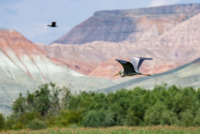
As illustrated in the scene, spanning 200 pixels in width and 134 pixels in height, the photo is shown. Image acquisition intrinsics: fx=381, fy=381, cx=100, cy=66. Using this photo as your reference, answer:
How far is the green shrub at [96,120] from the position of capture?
79.4m

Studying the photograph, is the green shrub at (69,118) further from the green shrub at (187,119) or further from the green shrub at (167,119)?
the green shrub at (187,119)

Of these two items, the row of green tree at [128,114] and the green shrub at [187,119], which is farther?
the row of green tree at [128,114]

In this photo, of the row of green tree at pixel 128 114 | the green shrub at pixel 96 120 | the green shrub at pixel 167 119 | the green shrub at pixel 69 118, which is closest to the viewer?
the green shrub at pixel 167 119

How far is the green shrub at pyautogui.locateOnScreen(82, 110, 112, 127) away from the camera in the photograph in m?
79.4

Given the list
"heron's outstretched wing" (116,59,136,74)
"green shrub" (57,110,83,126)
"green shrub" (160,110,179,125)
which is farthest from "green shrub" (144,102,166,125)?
"heron's outstretched wing" (116,59,136,74)

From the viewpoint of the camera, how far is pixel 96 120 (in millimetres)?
80062

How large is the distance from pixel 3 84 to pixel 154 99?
113 metres

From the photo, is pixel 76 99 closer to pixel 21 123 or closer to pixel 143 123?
pixel 21 123

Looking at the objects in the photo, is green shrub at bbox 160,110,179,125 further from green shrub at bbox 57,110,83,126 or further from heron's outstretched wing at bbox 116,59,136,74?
heron's outstretched wing at bbox 116,59,136,74

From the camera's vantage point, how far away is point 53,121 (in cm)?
9006

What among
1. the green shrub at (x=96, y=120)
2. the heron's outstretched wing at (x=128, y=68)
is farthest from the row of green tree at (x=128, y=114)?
the heron's outstretched wing at (x=128, y=68)

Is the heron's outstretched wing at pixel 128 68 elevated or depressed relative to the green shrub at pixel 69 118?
elevated

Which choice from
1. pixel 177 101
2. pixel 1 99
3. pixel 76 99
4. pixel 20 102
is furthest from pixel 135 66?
pixel 1 99

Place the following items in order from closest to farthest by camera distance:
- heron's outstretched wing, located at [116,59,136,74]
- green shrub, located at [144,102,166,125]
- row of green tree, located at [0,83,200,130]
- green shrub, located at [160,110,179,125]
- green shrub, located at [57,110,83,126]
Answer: heron's outstretched wing, located at [116,59,136,74] < green shrub, located at [160,110,179,125] < green shrub, located at [144,102,166,125] < row of green tree, located at [0,83,200,130] < green shrub, located at [57,110,83,126]
